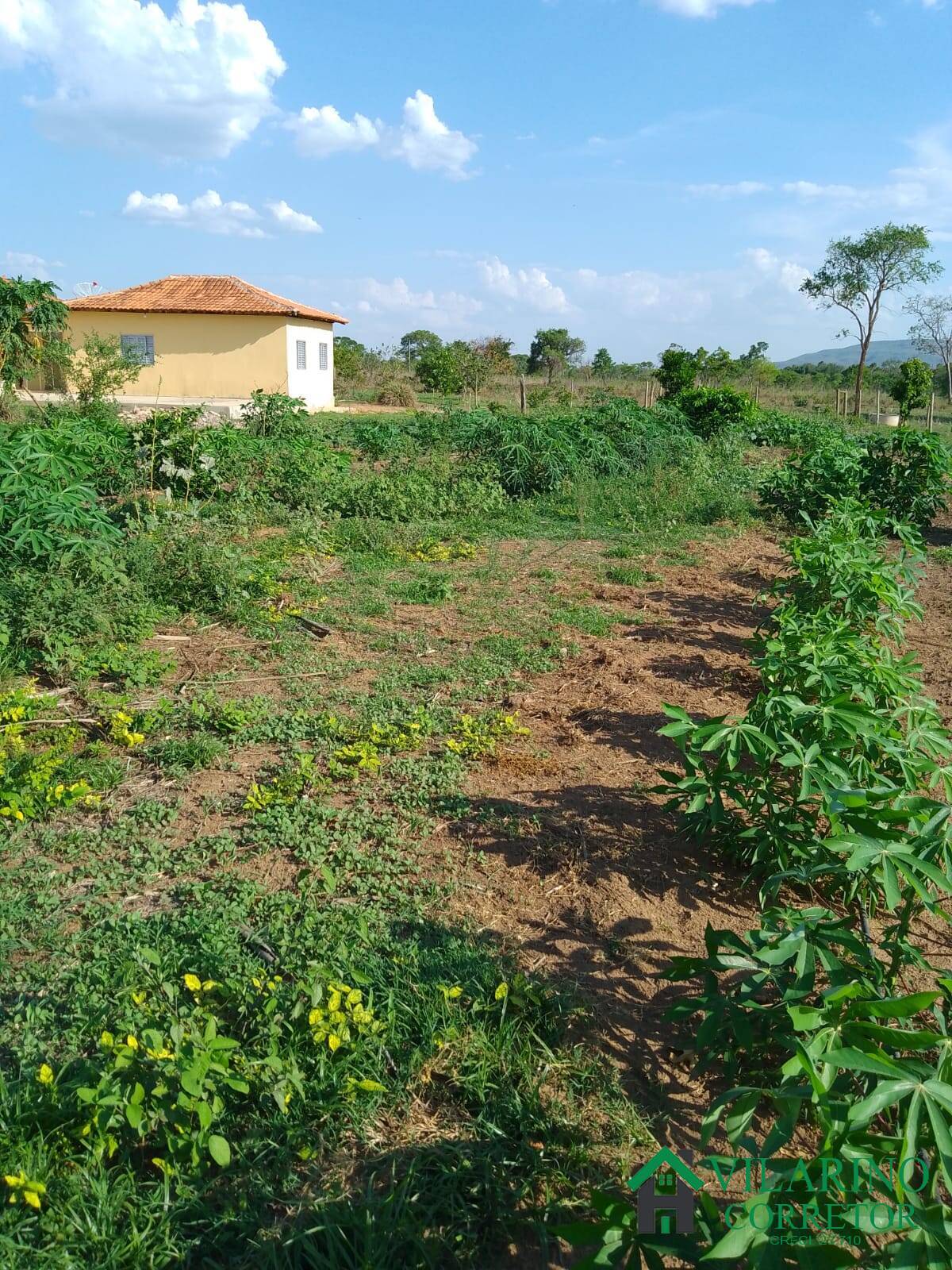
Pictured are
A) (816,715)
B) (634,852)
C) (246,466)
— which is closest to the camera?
(816,715)

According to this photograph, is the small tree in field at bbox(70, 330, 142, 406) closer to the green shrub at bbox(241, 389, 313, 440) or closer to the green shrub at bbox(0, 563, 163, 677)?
the green shrub at bbox(241, 389, 313, 440)

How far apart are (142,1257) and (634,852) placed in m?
1.96

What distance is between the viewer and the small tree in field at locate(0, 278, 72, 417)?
1591cm

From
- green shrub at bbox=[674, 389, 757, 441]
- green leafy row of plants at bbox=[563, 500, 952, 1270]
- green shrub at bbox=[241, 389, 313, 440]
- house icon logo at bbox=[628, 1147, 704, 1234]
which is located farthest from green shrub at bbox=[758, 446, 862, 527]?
house icon logo at bbox=[628, 1147, 704, 1234]

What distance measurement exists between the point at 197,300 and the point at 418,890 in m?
24.4

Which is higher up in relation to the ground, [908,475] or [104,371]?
[104,371]

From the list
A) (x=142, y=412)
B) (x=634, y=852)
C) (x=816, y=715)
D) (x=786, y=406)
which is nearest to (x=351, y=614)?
(x=634, y=852)

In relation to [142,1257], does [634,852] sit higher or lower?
higher

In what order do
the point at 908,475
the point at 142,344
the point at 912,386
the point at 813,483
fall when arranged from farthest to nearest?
the point at 142,344 < the point at 912,386 < the point at 908,475 < the point at 813,483

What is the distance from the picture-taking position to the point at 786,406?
29641 mm

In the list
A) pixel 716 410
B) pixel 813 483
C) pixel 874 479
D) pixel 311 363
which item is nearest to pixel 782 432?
pixel 716 410

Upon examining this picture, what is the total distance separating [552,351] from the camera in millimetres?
40062

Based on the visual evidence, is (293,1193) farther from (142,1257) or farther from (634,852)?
(634,852)

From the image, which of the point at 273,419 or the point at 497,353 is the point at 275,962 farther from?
the point at 497,353
